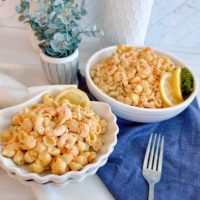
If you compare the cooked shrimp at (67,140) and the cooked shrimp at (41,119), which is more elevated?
the cooked shrimp at (41,119)

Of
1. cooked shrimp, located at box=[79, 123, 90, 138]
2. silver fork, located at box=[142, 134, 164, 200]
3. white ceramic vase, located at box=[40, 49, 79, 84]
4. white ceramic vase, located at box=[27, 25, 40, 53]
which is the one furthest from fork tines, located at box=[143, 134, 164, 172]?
white ceramic vase, located at box=[27, 25, 40, 53]

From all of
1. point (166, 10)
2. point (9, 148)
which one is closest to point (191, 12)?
point (166, 10)

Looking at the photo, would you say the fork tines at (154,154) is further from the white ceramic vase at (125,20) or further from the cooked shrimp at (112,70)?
the white ceramic vase at (125,20)

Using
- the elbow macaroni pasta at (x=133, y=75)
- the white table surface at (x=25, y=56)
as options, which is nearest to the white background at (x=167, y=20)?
the white table surface at (x=25, y=56)

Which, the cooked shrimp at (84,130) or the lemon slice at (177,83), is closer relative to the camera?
the cooked shrimp at (84,130)

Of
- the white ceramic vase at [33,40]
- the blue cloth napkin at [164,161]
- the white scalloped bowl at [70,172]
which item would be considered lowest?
the blue cloth napkin at [164,161]

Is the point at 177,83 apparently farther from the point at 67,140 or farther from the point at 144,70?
the point at 67,140

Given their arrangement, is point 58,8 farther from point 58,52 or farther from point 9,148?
point 9,148
